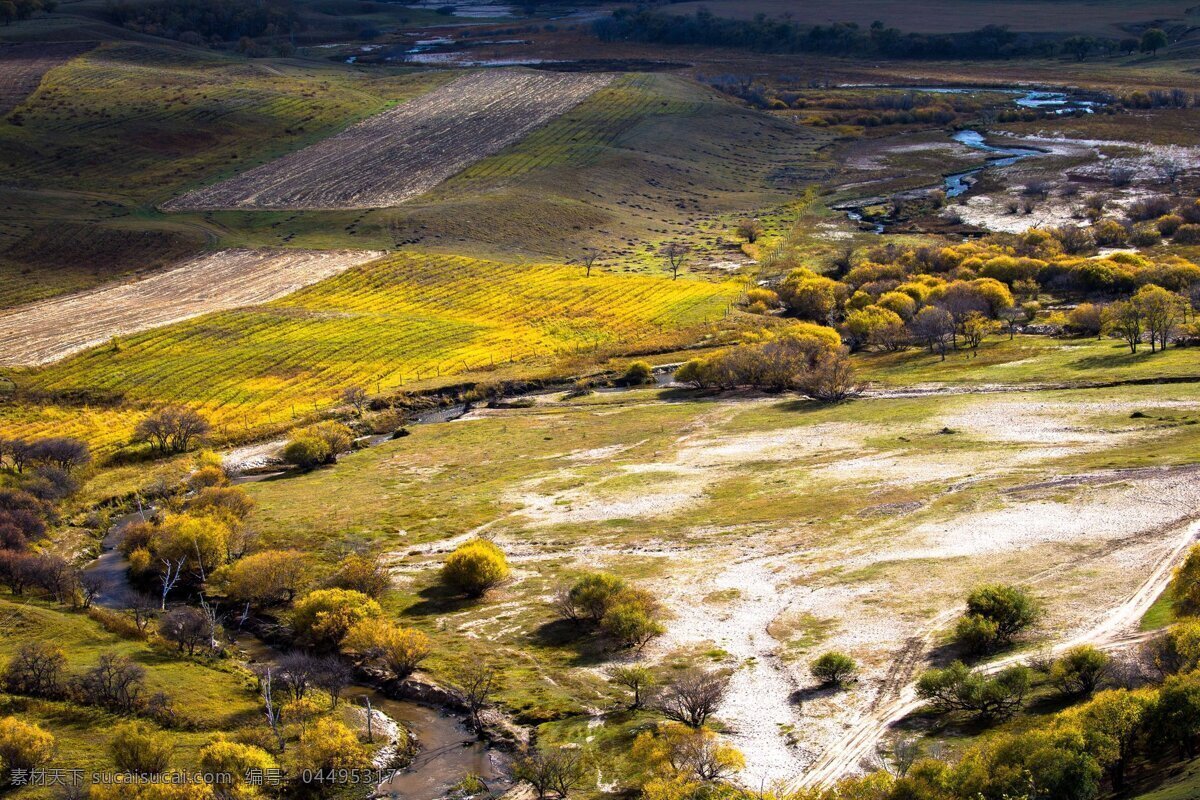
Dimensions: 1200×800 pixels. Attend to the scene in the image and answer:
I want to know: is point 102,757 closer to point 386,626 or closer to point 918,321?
point 386,626

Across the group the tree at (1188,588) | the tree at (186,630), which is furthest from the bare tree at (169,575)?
the tree at (1188,588)

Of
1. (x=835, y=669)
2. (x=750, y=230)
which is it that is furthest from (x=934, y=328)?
(x=835, y=669)

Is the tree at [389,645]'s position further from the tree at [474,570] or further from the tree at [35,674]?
the tree at [35,674]

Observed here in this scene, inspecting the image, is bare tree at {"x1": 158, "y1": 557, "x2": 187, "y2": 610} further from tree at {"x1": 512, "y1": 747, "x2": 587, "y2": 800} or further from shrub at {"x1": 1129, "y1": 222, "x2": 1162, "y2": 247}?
shrub at {"x1": 1129, "y1": 222, "x2": 1162, "y2": 247}

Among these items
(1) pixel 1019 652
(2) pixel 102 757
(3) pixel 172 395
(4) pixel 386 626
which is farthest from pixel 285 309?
(1) pixel 1019 652

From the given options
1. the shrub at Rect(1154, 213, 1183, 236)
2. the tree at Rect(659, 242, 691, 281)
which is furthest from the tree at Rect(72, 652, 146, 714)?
the shrub at Rect(1154, 213, 1183, 236)

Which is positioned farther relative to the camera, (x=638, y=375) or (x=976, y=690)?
(x=638, y=375)

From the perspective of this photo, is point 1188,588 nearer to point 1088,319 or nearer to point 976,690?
point 976,690
